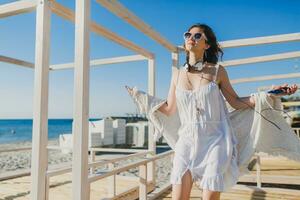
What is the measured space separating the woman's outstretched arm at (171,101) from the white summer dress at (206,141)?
0.15 m

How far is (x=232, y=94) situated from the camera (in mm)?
1944

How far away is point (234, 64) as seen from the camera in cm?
490

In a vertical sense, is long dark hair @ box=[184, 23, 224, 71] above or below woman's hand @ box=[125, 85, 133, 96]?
above

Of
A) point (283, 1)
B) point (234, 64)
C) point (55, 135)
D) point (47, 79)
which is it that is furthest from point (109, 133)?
point (55, 135)

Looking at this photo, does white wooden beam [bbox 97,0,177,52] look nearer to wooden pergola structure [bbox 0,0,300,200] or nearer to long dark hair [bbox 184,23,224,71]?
wooden pergola structure [bbox 0,0,300,200]

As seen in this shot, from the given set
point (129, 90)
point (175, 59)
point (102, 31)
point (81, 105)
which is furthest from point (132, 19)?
point (175, 59)

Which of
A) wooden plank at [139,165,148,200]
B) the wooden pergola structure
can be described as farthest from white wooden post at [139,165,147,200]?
the wooden pergola structure

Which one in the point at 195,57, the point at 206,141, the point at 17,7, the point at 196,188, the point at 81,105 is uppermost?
the point at 17,7

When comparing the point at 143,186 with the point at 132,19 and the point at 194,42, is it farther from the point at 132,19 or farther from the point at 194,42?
the point at 194,42

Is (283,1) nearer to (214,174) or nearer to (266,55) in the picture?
(266,55)

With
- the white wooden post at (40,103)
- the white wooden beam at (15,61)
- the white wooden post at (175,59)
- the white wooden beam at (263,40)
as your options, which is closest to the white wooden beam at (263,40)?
the white wooden beam at (263,40)

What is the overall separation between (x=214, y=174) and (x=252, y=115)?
605 millimetres

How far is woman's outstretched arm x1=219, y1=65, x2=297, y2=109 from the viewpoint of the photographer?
1891 millimetres

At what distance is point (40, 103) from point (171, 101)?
3.59 feet
